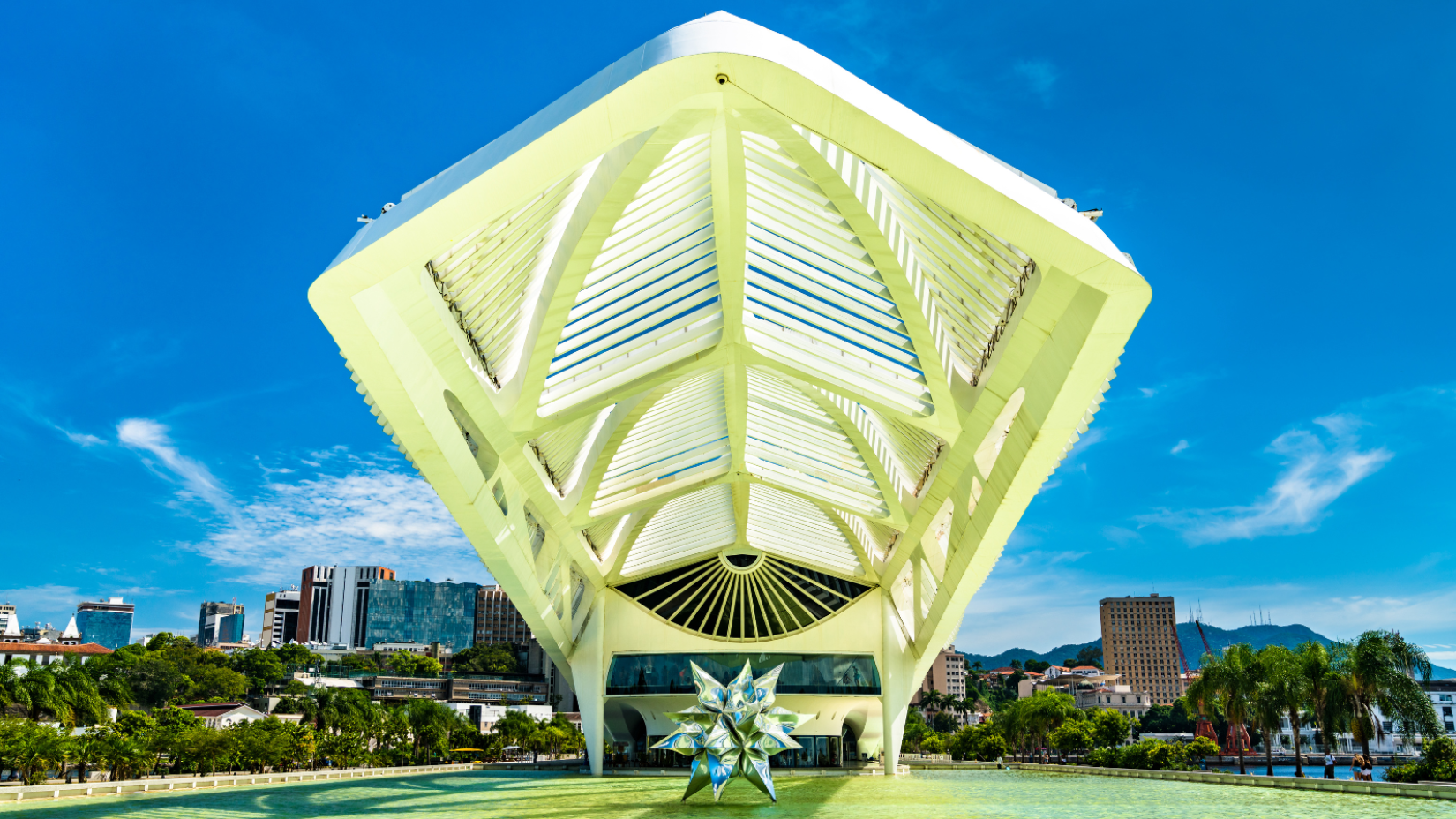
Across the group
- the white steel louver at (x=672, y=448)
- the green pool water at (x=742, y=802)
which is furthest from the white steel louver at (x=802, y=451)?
the green pool water at (x=742, y=802)

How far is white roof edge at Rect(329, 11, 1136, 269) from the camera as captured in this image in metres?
11.9

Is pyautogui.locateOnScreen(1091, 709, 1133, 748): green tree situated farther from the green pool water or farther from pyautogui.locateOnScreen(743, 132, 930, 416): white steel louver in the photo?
pyautogui.locateOnScreen(743, 132, 930, 416): white steel louver

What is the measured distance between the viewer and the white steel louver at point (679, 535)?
39.7 m

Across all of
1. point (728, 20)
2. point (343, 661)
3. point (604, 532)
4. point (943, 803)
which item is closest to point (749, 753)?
point (943, 803)

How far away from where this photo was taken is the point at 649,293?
1998 cm

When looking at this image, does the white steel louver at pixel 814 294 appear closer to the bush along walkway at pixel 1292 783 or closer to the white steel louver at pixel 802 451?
the white steel louver at pixel 802 451

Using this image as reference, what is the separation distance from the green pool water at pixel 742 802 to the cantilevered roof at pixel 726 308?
17.6ft

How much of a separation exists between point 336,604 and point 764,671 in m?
141

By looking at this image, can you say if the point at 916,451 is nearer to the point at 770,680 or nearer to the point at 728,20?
the point at 770,680

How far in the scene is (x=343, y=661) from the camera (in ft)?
368

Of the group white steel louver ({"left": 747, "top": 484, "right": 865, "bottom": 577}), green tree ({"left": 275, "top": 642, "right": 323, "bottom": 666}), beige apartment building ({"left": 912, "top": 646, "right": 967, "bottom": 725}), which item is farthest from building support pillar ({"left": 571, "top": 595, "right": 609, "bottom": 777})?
beige apartment building ({"left": 912, "top": 646, "right": 967, "bottom": 725})

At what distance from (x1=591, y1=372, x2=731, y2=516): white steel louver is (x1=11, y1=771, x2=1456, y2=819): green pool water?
27.5ft

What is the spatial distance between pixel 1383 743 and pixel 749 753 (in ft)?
229

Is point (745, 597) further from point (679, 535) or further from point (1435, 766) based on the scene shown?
point (1435, 766)
